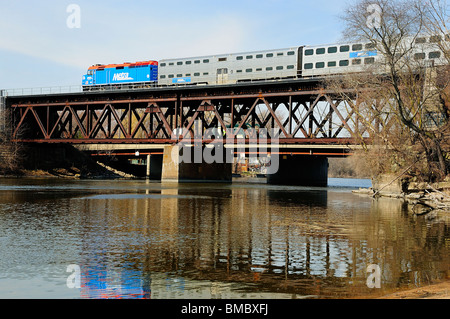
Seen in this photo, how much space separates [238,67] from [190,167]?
19.2 m

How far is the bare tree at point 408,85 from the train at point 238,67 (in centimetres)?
1005

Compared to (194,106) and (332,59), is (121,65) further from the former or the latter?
(332,59)

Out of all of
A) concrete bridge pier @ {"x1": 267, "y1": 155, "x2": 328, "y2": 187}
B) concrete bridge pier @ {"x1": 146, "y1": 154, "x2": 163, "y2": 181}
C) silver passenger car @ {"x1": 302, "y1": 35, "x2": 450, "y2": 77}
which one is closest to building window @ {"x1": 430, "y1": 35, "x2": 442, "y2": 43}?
silver passenger car @ {"x1": 302, "y1": 35, "x2": 450, "y2": 77}

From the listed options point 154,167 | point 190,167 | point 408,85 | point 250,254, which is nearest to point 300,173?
point 190,167

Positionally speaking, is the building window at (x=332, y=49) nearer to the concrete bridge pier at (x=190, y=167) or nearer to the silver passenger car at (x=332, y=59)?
the silver passenger car at (x=332, y=59)

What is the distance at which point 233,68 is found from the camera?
6800cm

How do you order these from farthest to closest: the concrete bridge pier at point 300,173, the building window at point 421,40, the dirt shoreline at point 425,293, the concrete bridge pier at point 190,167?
the concrete bridge pier at point 300,173
the concrete bridge pier at point 190,167
the building window at point 421,40
the dirt shoreline at point 425,293

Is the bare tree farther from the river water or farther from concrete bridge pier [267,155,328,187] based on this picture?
concrete bridge pier [267,155,328,187]

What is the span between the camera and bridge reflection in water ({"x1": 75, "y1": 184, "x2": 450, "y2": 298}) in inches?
425

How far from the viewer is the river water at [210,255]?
10656 mm

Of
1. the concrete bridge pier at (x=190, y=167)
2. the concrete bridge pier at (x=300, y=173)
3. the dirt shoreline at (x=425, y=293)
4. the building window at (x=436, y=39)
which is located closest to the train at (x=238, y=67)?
the concrete bridge pier at (x=190, y=167)
